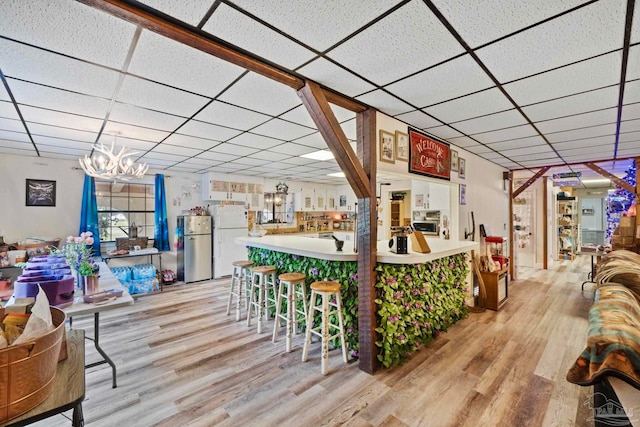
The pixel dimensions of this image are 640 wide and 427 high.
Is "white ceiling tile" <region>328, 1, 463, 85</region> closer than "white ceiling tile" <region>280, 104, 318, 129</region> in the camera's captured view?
Yes

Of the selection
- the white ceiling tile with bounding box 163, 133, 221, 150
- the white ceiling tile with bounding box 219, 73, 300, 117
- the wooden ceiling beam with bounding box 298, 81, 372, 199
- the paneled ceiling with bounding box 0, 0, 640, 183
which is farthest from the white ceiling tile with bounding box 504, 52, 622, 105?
the white ceiling tile with bounding box 163, 133, 221, 150

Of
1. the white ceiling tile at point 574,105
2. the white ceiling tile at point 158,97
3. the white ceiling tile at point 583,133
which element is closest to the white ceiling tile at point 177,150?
the white ceiling tile at point 158,97

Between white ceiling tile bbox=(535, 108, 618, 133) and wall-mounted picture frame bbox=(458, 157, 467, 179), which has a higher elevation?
white ceiling tile bbox=(535, 108, 618, 133)

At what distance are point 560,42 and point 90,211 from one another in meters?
6.58

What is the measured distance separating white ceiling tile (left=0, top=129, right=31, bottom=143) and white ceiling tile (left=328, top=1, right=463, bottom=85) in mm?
3963

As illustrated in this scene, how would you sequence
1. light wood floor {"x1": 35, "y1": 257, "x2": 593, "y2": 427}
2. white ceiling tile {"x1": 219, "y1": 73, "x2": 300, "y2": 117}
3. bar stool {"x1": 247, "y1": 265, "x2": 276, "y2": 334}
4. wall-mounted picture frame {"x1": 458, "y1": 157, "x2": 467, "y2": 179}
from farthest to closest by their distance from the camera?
1. wall-mounted picture frame {"x1": 458, "y1": 157, "x2": 467, "y2": 179}
2. bar stool {"x1": 247, "y1": 265, "x2": 276, "y2": 334}
3. white ceiling tile {"x1": 219, "y1": 73, "x2": 300, "y2": 117}
4. light wood floor {"x1": 35, "y1": 257, "x2": 593, "y2": 427}

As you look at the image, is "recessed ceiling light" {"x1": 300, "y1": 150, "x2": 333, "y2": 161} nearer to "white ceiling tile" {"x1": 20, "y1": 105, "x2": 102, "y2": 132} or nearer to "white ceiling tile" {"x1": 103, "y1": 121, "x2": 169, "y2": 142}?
"white ceiling tile" {"x1": 103, "y1": 121, "x2": 169, "y2": 142}

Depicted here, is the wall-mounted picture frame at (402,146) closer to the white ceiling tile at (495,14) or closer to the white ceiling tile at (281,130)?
the white ceiling tile at (281,130)

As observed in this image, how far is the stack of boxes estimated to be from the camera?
4732 mm

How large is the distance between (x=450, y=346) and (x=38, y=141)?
5679 mm

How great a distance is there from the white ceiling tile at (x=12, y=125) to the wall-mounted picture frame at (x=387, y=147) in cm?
371

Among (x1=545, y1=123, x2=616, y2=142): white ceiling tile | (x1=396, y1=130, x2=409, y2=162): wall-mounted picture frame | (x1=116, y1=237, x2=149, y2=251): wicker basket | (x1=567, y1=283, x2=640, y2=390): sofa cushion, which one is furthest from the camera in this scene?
(x1=116, y1=237, x2=149, y2=251): wicker basket

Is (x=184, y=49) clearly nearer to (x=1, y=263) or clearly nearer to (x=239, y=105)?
(x=239, y=105)

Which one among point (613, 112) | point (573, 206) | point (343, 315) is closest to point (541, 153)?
point (613, 112)
